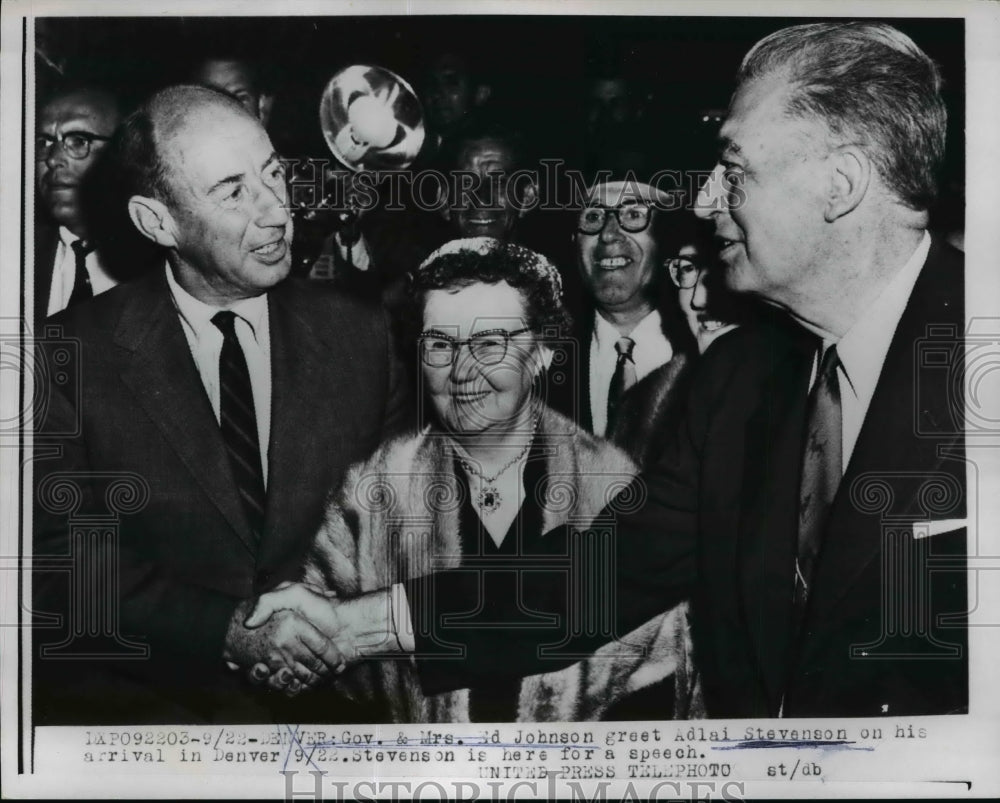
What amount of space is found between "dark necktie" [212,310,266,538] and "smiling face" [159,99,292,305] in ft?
1.03

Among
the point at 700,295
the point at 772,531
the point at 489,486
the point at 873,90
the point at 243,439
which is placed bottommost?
the point at 772,531

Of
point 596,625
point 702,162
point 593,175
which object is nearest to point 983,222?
point 702,162

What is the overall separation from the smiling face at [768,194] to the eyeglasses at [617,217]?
0.19 metres

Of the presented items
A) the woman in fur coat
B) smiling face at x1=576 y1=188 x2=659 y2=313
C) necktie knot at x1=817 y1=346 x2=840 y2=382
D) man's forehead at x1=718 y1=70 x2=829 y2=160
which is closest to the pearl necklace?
the woman in fur coat

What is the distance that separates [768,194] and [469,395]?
1147 mm

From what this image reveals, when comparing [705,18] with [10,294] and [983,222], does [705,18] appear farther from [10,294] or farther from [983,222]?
[10,294]

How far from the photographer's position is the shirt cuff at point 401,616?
3664 mm

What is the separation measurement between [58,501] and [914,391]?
9.12 ft

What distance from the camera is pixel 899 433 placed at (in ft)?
12.1

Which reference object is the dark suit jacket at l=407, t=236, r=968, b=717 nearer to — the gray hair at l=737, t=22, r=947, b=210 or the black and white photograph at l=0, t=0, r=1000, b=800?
the black and white photograph at l=0, t=0, r=1000, b=800

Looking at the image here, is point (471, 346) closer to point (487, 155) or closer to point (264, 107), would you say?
point (487, 155)

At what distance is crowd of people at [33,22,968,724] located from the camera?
363cm

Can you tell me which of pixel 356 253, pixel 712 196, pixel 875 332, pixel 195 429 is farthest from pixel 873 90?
pixel 195 429

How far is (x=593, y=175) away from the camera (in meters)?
3.66
